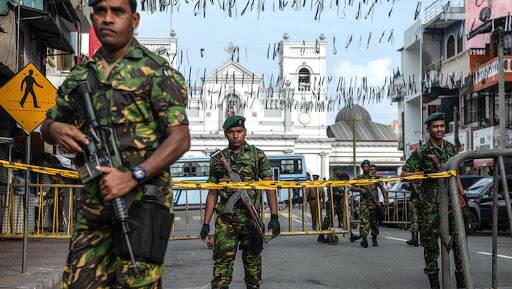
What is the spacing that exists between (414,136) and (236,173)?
50031mm

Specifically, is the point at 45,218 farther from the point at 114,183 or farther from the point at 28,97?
the point at 114,183

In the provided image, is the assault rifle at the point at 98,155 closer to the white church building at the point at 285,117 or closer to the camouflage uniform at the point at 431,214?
the camouflage uniform at the point at 431,214

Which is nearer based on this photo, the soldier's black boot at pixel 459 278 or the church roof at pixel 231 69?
the soldier's black boot at pixel 459 278

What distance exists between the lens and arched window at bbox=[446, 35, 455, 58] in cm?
4978

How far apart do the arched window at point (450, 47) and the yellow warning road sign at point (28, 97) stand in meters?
41.9

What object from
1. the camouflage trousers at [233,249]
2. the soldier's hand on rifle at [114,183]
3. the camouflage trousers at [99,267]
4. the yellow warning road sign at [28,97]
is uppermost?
the yellow warning road sign at [28,97]

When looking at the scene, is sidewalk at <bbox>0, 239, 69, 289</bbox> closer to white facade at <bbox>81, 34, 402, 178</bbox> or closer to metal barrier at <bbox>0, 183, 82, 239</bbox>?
metal barrier at <bbox>0, 183, 82, 239</bbox>

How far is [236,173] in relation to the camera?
762 cm

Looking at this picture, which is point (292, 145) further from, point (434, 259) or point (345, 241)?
point (434, 259)

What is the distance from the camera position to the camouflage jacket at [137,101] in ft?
12.1

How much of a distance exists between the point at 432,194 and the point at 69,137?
16.5 feet

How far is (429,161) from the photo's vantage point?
8.38 meters

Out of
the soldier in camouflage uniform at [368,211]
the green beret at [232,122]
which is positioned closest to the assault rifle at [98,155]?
the green beret at [232,122]

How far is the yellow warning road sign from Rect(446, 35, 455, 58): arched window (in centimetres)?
4193
